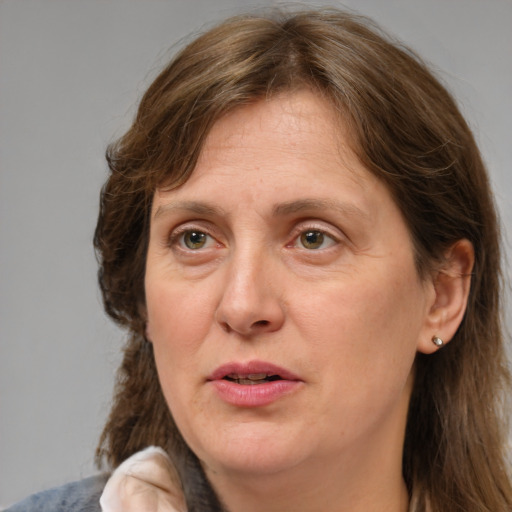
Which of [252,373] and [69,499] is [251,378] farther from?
[69,499]

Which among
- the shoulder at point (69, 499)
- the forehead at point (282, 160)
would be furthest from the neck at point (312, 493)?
the forehead at point (282, 160)

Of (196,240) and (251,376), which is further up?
(196,240)

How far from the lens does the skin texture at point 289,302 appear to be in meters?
2.20

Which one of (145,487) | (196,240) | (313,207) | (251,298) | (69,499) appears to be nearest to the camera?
(251,298)

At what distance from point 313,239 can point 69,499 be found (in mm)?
896

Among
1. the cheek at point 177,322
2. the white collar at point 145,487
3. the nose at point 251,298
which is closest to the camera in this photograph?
the nose at point 251,298

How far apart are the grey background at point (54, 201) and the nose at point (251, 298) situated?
155 centimetres

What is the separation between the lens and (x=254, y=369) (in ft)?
7.16

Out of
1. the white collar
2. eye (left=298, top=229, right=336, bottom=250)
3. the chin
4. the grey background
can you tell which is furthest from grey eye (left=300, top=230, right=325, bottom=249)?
the grey background

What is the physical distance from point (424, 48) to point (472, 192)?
0.99 metres

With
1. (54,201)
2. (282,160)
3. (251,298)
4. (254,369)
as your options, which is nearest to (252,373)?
(254,369)

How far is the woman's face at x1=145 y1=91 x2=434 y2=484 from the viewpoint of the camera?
220cm

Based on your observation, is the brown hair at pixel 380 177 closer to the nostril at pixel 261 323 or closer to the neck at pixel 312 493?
the neck at pixel 312 493

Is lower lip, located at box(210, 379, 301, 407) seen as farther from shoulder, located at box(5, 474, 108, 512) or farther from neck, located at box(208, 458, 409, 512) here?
shoulder, located at box(5, 474, 108, 512)
